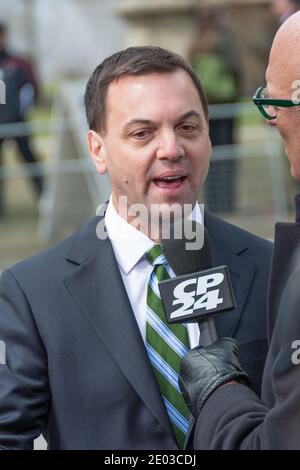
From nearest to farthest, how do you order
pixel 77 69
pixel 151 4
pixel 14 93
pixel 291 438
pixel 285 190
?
pixel 291 438
pixel 285 190
pixel 14 93
pixel 151 4
pixel 77 69

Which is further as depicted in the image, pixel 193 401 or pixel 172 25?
pixel 172 25

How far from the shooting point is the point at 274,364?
256 centimetres

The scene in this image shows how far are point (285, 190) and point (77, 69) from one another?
21.8 m

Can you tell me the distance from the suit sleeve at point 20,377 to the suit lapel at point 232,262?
19.9 inches

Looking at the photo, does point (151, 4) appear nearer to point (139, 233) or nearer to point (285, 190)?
point (285, 190)

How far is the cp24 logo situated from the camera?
9.26 ft

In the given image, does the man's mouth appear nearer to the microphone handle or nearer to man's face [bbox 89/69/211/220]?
man's face [bbox 89/69/211/220]

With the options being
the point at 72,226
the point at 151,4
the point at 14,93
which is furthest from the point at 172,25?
the point at 72,226

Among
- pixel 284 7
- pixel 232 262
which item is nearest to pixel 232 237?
pixel 232 262

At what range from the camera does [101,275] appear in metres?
3.33

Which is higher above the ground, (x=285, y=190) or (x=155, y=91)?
(x=155, y=91)

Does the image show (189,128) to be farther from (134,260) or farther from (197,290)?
(197,290)

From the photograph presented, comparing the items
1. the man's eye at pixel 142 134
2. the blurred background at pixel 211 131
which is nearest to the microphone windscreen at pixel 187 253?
the man's eye at pixel 142 134

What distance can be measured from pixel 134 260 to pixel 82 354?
327 mm
